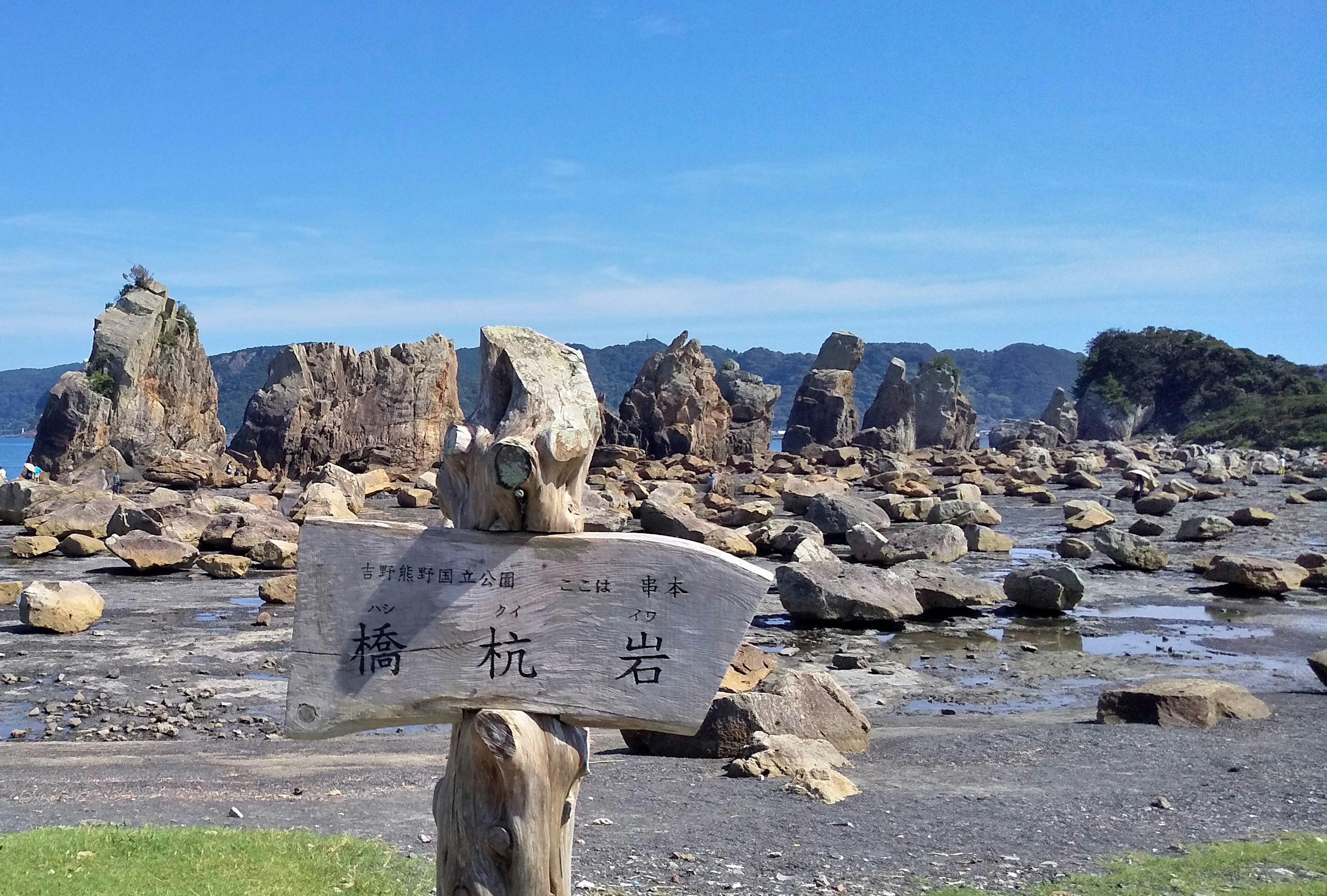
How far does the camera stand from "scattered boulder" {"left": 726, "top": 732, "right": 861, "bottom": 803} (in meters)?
8.91

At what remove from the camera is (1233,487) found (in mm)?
42938

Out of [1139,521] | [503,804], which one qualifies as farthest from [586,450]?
[1139,521]

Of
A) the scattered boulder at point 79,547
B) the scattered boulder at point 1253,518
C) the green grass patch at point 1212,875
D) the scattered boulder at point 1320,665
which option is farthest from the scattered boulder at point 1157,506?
the green grass patch at point 1212,875

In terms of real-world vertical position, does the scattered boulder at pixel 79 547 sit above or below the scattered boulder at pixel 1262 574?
below

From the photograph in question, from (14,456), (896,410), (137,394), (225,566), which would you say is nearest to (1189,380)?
(896,410)

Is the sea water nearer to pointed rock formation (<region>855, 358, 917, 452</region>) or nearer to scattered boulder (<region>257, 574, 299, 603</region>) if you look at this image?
scattered boulder (<region>257, 574, 299, 603</region>)

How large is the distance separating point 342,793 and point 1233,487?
4138cm

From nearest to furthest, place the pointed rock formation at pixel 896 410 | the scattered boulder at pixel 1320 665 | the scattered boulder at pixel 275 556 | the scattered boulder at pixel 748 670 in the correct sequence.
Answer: the scattered boulder at pixel 1320 665 → the scattered boulder at pixel 748 670 → the scattered boulder at pixel 275 556 → the pointed rock formation at pixel 896 410

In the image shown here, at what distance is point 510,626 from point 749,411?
68.1 metres

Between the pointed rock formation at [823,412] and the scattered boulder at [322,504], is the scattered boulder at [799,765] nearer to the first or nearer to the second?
the scattered boulder at [322,504]

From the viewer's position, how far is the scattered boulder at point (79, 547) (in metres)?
26.5

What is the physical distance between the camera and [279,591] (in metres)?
19.8

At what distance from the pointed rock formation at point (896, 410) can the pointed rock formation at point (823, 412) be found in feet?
4.85

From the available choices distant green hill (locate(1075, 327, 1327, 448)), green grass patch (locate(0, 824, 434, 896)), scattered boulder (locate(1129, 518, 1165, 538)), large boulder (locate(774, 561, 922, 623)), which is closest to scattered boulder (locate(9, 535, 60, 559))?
large boulder (locate(774, 561, 922, 623))
